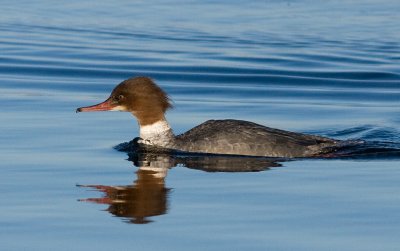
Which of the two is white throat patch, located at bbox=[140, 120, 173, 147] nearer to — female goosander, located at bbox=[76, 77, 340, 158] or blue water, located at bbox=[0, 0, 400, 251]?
female goosander, located at bbox=[76, 77, 340, 158]

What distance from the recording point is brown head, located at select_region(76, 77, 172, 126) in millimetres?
13336

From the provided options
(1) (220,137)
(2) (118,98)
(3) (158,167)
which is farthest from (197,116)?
(3) (158,167)

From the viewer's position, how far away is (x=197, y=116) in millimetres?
15641

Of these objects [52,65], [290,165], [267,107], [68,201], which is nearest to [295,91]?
[267,107]

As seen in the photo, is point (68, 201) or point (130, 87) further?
point (130, 87)

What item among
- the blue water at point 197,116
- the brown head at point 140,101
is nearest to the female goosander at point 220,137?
the brown head at point 140,101

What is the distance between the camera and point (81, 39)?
80.3 feet

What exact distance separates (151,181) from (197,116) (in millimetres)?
4382

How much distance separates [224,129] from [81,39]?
12.0m

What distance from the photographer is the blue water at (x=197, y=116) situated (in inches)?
353

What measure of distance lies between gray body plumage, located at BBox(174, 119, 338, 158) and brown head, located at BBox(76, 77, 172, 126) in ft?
2.29

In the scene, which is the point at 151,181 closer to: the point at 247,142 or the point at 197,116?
the point at 247,142

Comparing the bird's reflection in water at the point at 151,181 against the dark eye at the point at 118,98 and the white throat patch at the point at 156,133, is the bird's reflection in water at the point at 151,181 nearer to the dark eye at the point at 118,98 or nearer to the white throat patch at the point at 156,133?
the white throat patch at the point at 156,133

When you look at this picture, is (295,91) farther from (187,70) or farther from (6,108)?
(6,108)
